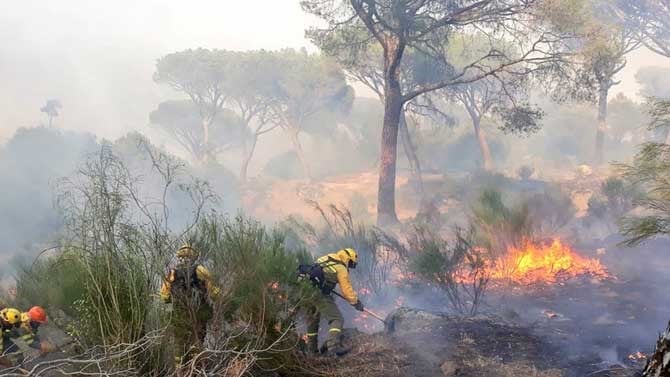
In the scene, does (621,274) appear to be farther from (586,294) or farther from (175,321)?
(175,321)

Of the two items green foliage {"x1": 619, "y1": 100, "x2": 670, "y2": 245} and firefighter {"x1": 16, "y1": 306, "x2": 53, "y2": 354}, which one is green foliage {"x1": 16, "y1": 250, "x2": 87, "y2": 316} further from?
green foliage {"x1": 619, "y1": 100, "x2": 670, "y2": 245}

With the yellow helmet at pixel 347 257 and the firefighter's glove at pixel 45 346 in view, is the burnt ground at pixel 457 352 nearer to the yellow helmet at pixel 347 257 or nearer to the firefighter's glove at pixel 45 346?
the yellow helmet at pixel 347 257

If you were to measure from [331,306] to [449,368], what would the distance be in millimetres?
1690

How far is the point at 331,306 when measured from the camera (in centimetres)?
662

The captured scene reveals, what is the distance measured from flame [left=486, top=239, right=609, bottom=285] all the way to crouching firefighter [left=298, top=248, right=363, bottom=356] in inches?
202

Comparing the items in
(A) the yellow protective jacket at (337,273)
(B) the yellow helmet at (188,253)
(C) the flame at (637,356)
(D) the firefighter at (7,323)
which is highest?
(B) the yellow helmet at (188,253)

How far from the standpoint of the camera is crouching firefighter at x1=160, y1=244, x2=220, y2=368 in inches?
169

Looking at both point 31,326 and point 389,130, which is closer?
point 31,326

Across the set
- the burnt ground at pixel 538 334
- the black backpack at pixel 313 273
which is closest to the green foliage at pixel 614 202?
the burnt ground at pixel 538 334

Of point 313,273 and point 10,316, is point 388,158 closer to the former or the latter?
point 313,273

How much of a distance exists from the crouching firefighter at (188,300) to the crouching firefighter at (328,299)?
1.48 meters

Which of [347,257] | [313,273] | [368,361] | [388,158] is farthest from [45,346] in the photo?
[388,158]

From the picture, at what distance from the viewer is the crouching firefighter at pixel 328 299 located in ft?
20.3

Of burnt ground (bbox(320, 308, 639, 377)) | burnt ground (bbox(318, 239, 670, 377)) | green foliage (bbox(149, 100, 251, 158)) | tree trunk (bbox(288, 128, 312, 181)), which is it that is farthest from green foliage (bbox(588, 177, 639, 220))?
green foliage (bbox(149, 100, 251, 158))
